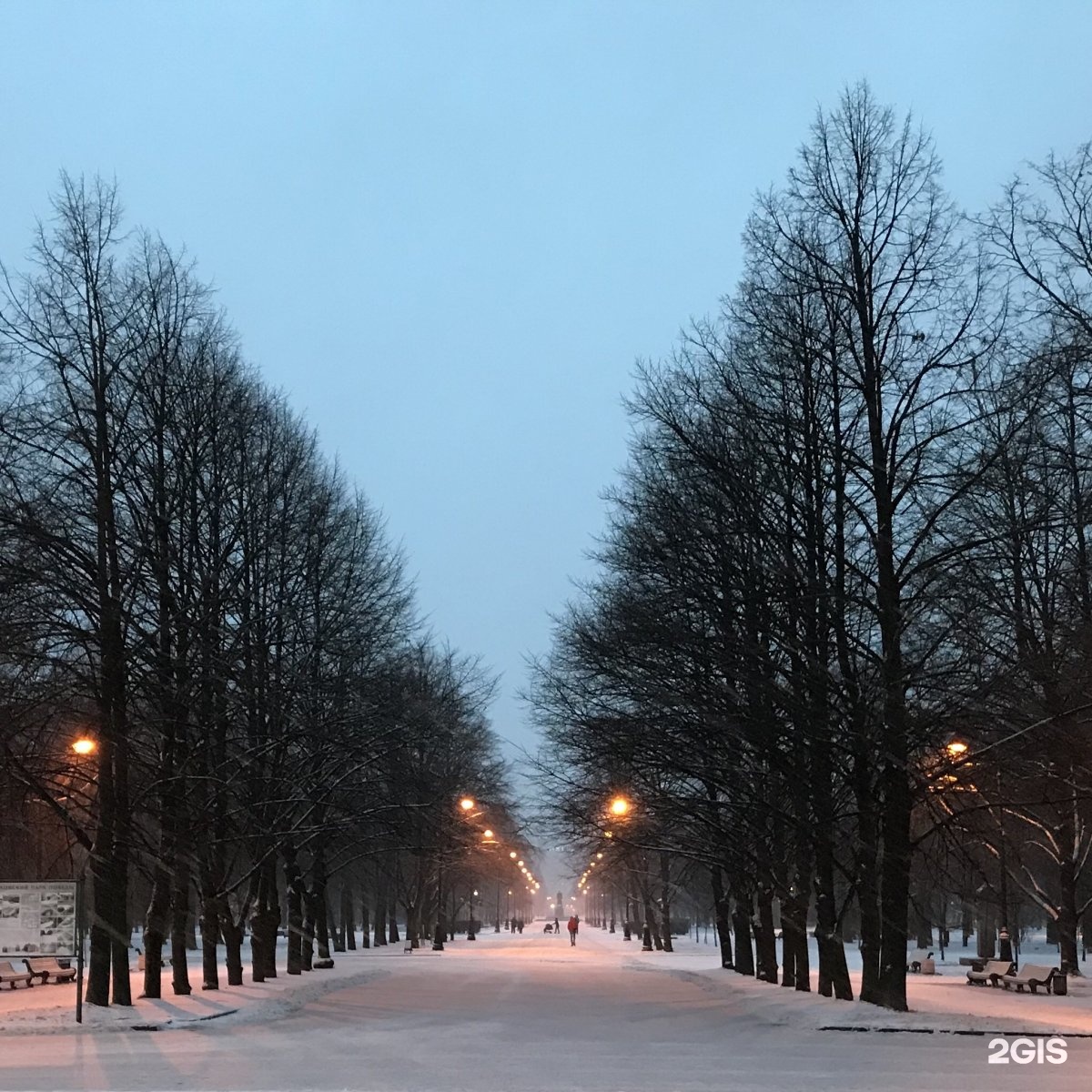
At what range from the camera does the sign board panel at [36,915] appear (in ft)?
71.0

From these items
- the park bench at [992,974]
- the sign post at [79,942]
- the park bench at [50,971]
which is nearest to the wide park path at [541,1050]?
the sign post at [79,942]

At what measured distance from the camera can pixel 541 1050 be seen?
18375 millimetres

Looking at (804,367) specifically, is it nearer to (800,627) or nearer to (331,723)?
(800,627)

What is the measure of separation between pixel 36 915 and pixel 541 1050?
880 centimetres

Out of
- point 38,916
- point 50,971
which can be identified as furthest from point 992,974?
point 50,971

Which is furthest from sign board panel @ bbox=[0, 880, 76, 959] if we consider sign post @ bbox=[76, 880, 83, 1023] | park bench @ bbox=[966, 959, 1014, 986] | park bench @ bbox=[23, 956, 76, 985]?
park bench @ bbox=[966, 959, 1014, 986]

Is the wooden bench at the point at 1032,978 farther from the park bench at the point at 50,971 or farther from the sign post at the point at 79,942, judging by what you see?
the park bench at the point at 50,971

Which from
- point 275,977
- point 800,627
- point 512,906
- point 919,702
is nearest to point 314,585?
point 275,977

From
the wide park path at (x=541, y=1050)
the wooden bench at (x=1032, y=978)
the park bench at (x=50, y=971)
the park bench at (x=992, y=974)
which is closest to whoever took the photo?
the wide park path at (x=541, y=1050)

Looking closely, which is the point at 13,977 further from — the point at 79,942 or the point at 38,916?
the point at 79,942

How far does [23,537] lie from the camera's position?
2106 cm

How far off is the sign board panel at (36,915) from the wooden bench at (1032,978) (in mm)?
22984

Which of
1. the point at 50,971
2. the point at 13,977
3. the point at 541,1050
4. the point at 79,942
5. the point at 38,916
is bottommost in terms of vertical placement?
the point at 50,971

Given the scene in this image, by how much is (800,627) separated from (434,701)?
15980mm
